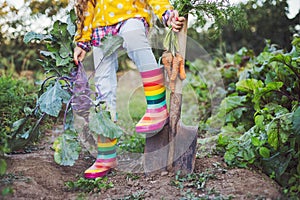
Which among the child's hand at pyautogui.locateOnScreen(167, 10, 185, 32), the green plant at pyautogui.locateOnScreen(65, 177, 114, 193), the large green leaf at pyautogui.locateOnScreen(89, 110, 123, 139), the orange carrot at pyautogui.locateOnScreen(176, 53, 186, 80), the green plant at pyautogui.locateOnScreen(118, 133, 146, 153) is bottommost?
the green plant at pyautogui.locateOnScreen(118, 133, 146, 153)

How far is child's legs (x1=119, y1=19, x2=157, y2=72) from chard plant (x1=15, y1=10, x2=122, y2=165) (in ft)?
0.19

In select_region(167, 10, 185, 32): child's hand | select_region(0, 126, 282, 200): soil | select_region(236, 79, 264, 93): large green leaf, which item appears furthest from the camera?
select_region(236, 79, 264, 93): large green leaf

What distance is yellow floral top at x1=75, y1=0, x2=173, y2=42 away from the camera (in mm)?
1977

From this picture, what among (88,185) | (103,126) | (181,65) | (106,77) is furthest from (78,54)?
(88,185)

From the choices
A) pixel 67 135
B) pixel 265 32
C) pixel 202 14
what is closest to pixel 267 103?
pixel 202 14

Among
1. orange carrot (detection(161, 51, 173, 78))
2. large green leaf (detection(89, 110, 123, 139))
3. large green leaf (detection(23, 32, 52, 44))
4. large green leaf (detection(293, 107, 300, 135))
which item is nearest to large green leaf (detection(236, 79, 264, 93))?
large green leaf (detection(293, 107, 300, 135))

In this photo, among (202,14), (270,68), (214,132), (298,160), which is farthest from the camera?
(214,132)

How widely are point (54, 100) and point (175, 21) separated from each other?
2.38 feet

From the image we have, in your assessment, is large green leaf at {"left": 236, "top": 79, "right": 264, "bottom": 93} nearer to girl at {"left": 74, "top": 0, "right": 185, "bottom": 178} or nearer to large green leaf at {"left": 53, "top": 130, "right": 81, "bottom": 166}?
girl at {"left": 74, "top": 0, "right": 185, "bottom": 178}

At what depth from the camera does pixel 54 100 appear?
1909 millimetres

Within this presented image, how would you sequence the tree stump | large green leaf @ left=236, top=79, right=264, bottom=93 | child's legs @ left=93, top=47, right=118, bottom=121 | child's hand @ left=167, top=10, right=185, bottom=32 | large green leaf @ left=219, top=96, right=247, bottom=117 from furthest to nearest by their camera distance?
large green leaf @ left=219, top=96, right=247, bottom=117, large green leaf @ left=236, top=79, right=264, bottom=93, child's legs @ left=93, top=47, right=118, bottom=121, the tree stump, child's hand @ left=167, top=10, right=185, bottom=32

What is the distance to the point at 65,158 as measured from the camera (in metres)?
1.89

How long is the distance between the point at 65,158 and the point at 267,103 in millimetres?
1292

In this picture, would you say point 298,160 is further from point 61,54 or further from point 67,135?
point 61,54
